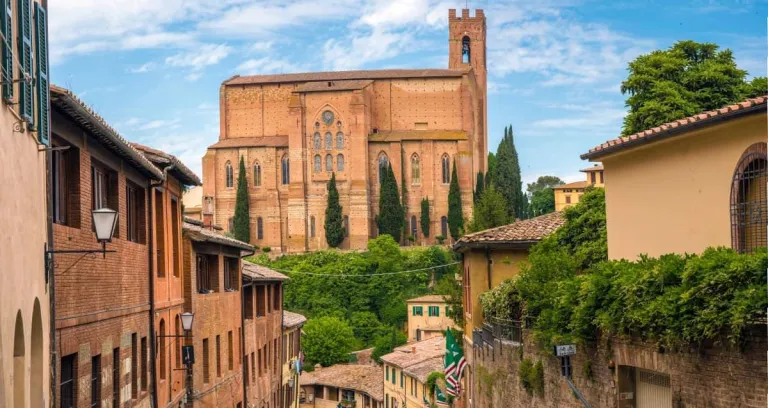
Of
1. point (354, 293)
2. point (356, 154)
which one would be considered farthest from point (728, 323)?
point (356, 154)

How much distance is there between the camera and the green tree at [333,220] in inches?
4405

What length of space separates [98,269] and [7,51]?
19.8 feet

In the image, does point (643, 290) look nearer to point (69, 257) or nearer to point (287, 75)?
point (69, 257)

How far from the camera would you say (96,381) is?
51.4 ft

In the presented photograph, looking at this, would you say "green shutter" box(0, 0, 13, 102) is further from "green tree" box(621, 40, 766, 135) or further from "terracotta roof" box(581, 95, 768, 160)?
"green tree" box(621, 40, 766, 135)

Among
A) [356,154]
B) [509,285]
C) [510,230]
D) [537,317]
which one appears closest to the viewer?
[537,317]

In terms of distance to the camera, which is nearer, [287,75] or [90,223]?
[90,223]

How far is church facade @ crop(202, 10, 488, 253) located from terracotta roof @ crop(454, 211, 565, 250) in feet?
273

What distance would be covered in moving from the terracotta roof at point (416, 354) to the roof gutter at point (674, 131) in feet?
112

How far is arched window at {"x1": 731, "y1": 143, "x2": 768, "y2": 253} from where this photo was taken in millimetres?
13750

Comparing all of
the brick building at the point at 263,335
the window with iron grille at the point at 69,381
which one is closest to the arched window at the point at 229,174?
the brick building at the point at 263,335

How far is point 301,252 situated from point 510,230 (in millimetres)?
86097

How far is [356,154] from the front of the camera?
4444 inches

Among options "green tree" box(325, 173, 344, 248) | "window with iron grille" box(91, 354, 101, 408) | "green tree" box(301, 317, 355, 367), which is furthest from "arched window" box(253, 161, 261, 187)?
"window with iron grille" box(91, 354, 101, 408)
